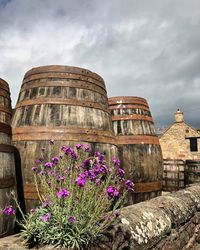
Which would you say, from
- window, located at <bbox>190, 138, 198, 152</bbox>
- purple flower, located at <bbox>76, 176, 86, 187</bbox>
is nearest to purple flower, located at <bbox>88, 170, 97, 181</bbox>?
purple flower, located at <bbox>76, 176, 86, 187</bbox>

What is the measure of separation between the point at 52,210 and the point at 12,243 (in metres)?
0.39

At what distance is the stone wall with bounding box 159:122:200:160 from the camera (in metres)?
24.3

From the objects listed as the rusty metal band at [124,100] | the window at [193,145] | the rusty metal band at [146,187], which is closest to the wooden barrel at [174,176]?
the rusty metal band at [146,187]

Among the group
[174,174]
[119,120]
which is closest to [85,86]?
[119,120]

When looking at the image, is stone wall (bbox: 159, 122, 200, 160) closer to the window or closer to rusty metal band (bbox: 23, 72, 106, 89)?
the window

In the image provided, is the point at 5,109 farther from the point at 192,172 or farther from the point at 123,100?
the point at 192,172

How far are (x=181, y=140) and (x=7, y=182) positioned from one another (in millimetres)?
22902

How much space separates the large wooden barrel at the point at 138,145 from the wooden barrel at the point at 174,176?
2323 mm

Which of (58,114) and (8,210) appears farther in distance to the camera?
(58,114)

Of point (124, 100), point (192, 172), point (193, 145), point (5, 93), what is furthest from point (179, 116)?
point (5, 93)

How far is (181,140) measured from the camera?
965 inches

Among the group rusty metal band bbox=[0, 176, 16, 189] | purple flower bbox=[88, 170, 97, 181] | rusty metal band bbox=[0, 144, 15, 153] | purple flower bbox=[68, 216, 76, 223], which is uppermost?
rusty metal band bbox=[0, 144, 15, 153]

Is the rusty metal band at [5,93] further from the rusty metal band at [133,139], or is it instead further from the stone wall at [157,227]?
the stone wall at [157,227]

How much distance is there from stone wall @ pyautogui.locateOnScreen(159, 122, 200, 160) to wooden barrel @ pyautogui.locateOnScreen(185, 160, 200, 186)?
17.0 meters
